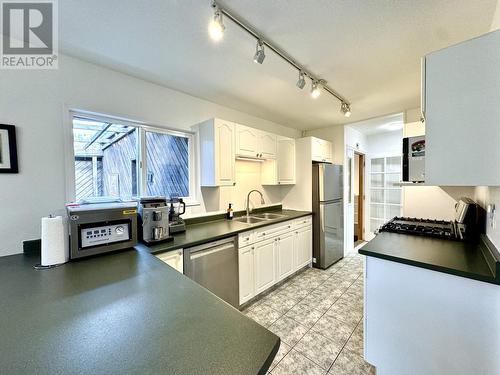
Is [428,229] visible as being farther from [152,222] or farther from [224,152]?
[152,222]

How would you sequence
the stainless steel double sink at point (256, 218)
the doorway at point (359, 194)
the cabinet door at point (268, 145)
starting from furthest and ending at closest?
the doorway at point (359, 194) < the cabinet door at point (268, 145) < the stainless steel double sink at point (256, 218)

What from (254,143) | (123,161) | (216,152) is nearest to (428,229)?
(254,143)

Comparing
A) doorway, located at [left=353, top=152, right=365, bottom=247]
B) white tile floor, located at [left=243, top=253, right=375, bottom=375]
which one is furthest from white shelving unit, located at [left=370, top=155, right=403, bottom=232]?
white tile floor, located at [left=243, top=253, right=375, bottom=375]

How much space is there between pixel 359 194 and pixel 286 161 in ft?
7.91

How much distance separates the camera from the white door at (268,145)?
3039 millimetres

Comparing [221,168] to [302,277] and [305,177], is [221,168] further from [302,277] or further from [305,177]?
[302,277]

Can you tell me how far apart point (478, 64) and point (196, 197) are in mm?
2493

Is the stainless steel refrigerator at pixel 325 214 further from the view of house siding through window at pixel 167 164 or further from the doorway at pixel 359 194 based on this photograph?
the view of house siding through window at pixel 167 164

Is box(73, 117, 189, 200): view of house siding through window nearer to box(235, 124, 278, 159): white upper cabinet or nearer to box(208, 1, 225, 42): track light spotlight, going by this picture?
box(235, 124, 278, 159): white upper cabinet

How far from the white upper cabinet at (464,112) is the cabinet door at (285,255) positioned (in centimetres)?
195

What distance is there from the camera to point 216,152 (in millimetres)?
2410

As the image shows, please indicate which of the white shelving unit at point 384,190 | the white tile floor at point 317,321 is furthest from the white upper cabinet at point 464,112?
the white shelving unit at point 384,190

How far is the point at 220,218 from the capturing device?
2824 millimetres

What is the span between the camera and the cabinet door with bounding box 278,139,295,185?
339 cm
